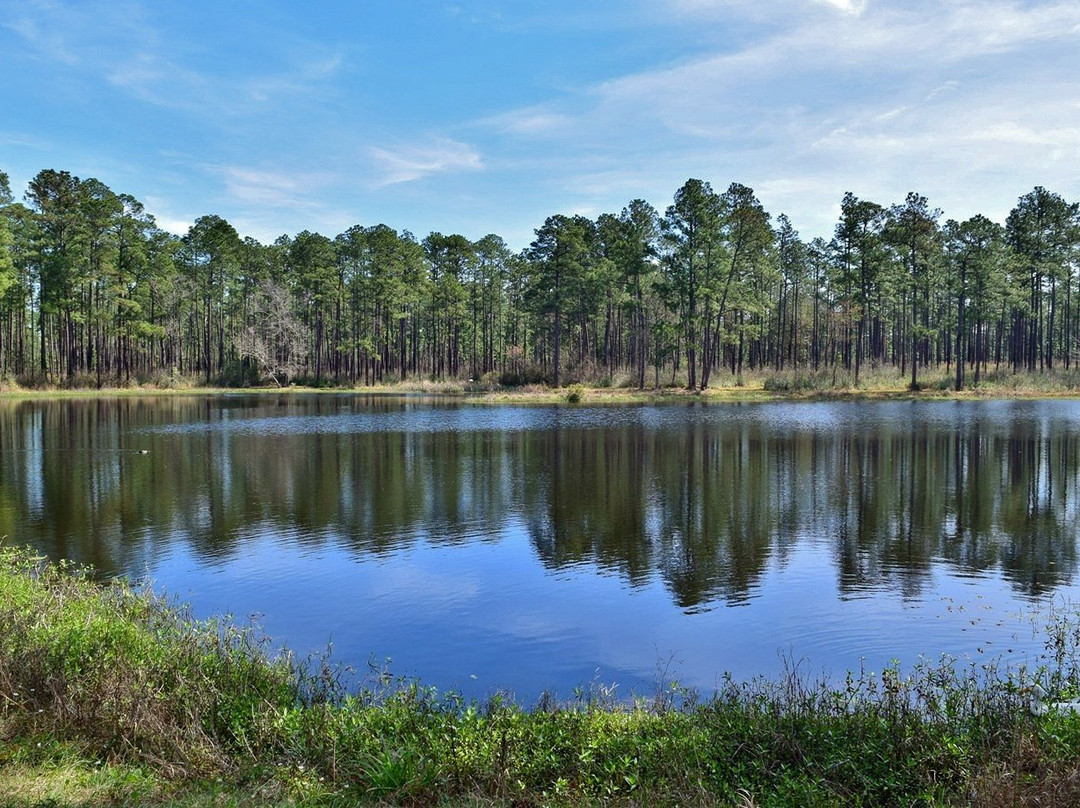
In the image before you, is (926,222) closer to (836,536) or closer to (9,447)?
(836,536)

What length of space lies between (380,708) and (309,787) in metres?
1.52

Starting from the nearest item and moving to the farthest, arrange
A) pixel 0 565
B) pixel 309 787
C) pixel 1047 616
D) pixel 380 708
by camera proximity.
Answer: pixel 309 787 < pixel 380 708 < pixel 1047 616 < pixel 0 565

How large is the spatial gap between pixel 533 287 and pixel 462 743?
202ft

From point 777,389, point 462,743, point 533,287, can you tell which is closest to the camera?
point 462,743

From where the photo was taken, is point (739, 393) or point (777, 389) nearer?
point (739, 393)

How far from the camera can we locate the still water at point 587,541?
9820mm

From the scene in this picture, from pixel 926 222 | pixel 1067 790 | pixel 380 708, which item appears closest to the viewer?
pixel 1067 790

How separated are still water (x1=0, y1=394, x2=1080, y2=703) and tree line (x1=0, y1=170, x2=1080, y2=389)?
31681 millimetres

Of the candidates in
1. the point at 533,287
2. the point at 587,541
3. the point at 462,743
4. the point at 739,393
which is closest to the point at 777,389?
the point at 739,393

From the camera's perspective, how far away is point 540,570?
1349 centimetres

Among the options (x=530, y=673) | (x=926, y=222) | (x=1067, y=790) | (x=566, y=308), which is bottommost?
(x=530, y=673)

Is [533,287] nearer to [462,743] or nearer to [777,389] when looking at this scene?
[777,389]

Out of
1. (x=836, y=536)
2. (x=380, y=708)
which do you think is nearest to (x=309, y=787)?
(x=380, y=708)

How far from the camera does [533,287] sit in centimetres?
6644
